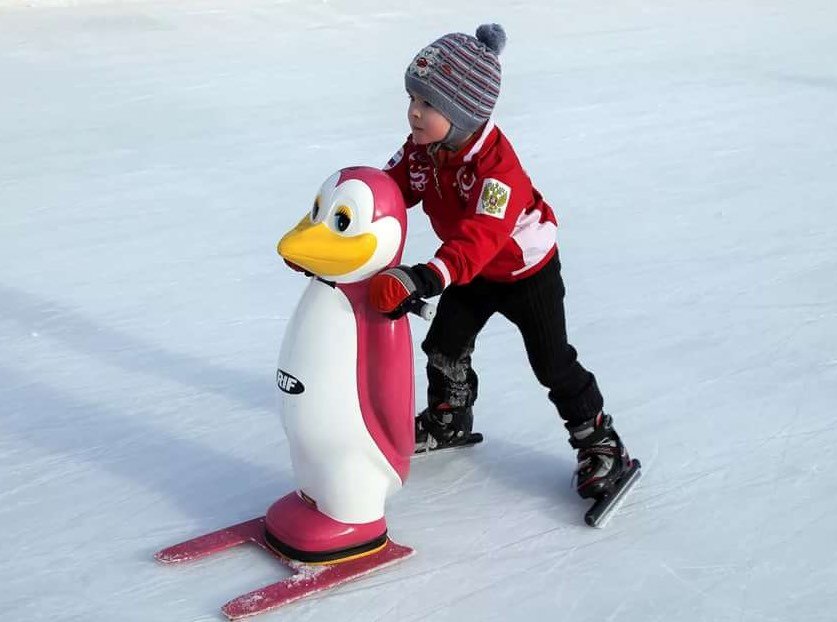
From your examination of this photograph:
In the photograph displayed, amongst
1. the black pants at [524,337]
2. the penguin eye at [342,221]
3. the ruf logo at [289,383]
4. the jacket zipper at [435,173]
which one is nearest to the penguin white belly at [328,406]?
the ruf logo at [289,383]

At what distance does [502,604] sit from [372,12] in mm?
5527

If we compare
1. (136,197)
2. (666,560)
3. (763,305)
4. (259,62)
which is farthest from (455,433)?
(259,62)

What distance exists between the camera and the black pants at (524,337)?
2559mm

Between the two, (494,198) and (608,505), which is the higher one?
(494,198)

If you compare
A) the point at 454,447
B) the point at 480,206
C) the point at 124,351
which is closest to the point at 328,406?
the point at 480,206

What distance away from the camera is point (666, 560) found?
2434mm

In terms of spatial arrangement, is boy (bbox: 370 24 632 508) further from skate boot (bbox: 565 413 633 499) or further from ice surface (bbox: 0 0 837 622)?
ice surface (bbox: 0 0 837 622)

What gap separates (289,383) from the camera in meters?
2.27

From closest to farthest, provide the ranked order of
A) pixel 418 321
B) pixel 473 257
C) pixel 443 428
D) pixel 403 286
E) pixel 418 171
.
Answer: pixel 403 286 → pixel 473 257 → pixel 418 171 → pixel 443 428 → pixel 418 321

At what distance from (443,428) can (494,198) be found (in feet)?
2.26

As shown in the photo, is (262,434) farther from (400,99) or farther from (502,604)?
(400,99)

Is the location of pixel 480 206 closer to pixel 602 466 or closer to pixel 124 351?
pixel 602 466

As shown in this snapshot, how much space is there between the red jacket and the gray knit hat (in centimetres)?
6

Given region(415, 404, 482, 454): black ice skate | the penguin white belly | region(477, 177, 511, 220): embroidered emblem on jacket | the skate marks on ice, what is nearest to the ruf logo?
the penguin white belly
